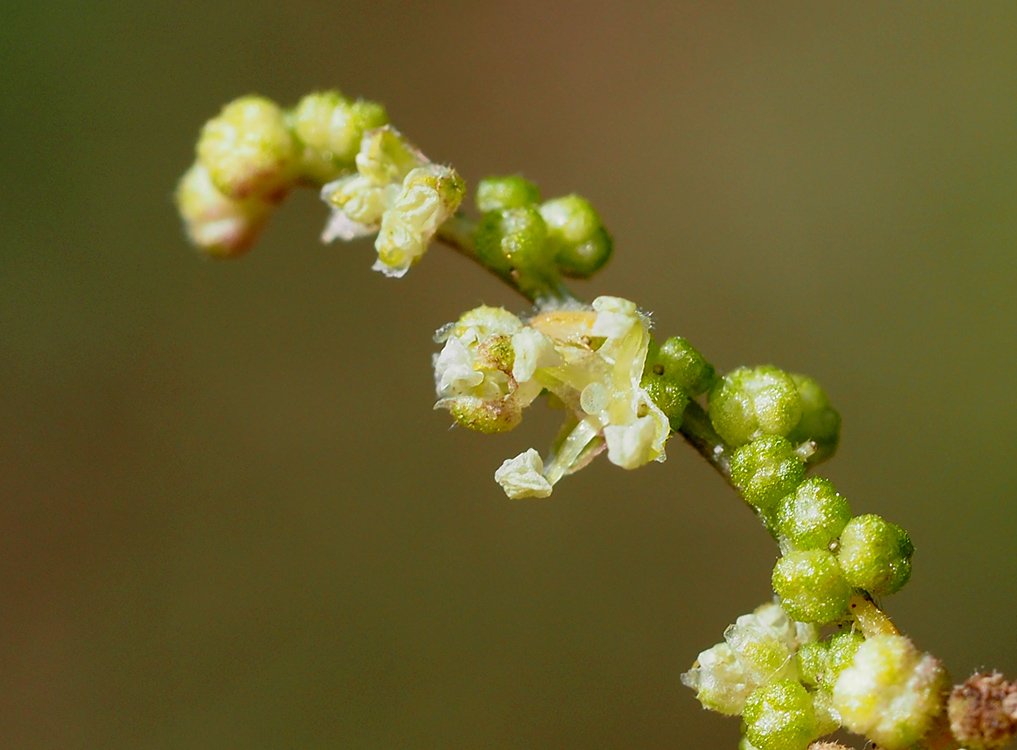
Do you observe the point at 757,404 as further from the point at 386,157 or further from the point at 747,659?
the point at 386,157

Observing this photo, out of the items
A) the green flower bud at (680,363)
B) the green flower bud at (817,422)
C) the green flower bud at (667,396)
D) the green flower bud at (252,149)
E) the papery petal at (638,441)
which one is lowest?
the papery petal at (638,441)

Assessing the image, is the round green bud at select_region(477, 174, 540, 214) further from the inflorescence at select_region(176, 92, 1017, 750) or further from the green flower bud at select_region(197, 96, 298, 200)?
the green flower bud at select_region(197, 96, 298, 200)

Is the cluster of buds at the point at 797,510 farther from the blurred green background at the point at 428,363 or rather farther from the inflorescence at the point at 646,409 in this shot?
the blurred green background at the point at 428,363

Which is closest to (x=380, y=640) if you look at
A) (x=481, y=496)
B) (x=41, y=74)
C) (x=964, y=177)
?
(x=481, y=496)

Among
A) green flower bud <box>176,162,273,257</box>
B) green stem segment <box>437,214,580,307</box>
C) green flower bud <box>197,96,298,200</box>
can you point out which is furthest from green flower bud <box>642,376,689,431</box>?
green flower bud <box>176,162,273,257</box>

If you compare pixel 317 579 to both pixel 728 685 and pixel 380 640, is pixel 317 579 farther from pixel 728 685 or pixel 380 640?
pixel 728 685

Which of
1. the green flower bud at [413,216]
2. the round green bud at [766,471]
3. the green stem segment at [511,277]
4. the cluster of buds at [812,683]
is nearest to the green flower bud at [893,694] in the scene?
the cluster of buds at [812,683]
